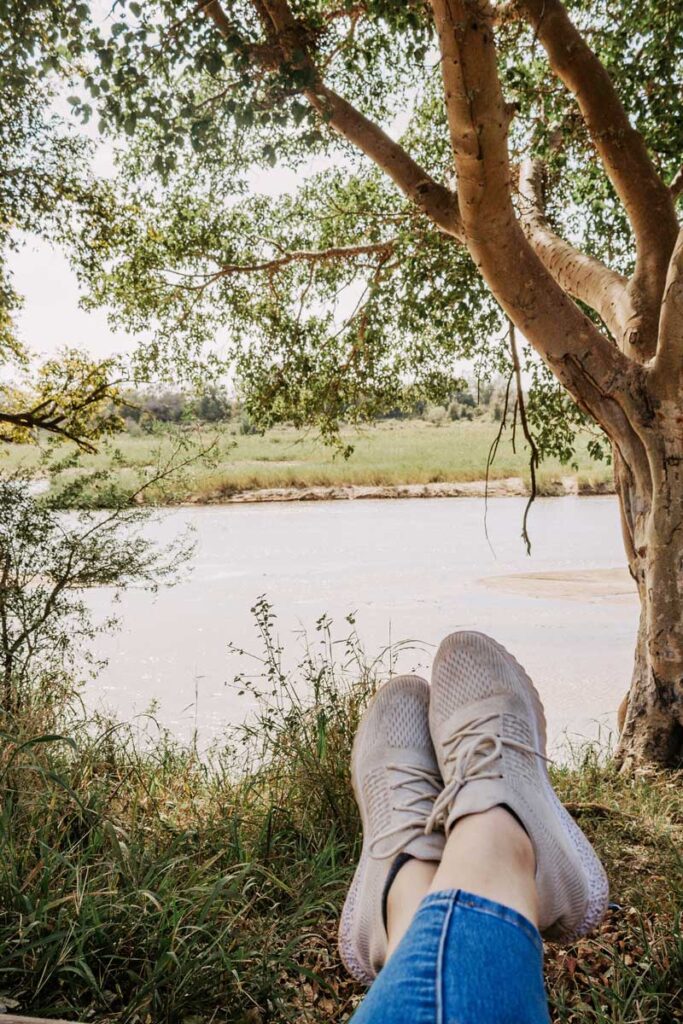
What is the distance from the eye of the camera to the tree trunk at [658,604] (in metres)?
2.95

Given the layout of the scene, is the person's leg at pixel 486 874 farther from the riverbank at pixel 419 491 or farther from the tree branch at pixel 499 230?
the riverbank at pixel 419 491

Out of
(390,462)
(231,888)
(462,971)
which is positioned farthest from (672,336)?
(390,462)

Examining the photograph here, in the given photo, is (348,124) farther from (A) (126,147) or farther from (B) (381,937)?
(B) (381,937)

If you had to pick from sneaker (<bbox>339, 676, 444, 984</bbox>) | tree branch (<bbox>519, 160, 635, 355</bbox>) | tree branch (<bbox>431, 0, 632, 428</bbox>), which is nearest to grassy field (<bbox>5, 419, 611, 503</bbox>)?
tree branch (<bbox>519, 160, 635, 355</bbox>)

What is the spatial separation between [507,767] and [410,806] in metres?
0.22

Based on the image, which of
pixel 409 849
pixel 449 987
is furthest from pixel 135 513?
pixel 449 987

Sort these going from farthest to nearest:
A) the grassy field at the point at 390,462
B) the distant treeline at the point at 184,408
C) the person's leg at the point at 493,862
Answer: the grassy field at the point at 390,462 → the distant treeline at the point at 184,408 → the person's leg at the point at 493,862

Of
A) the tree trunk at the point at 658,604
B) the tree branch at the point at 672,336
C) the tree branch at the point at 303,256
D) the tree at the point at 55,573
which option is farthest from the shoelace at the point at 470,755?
the tree branch at the point at 303,256

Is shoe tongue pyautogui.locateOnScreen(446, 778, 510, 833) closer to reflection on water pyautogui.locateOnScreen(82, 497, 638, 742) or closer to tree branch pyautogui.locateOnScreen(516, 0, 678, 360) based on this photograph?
tree branch pyautogui.locateOnScreen(516, 0, 678, 360)

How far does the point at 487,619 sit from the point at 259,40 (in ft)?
28.4

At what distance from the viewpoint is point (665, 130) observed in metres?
3.46

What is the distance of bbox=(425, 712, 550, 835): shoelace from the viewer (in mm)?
1498

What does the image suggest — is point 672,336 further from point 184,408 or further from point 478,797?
point 184,408

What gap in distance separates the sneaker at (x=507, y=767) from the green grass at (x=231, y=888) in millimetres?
214
